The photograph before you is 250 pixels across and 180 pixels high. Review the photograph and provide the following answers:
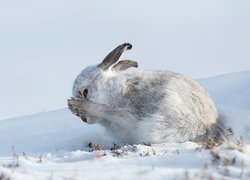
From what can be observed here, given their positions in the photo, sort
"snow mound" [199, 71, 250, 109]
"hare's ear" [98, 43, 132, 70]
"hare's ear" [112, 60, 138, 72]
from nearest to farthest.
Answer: "hare's ear" [98, 43, 132, 70] → "hare's ear" [112, 60, 138, 72] → "snow mound" [199, 71, 250, 109]

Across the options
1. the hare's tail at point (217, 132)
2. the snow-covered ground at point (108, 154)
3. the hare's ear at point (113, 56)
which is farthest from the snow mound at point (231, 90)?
the hare's ear at point (113, 56)

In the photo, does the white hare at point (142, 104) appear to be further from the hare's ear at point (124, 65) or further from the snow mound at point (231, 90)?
the snow mound at point (231, 90)

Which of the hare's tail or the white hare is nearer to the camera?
the white hare

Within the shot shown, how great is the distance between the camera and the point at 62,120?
43.9 feet

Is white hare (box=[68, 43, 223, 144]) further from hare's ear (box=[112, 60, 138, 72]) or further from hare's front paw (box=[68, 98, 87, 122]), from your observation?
hare's ear (box=[112, 60, 138, 72])

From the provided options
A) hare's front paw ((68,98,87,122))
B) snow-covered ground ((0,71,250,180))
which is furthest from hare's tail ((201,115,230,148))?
hare's front paw ((68,98,87,122))

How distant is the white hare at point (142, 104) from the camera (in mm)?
10656

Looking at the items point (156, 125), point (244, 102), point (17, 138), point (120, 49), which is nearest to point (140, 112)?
point (156, 125)

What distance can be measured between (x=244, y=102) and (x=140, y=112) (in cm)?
342

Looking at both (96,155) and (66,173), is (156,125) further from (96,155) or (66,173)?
(66,173)

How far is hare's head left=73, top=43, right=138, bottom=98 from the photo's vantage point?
444 inches

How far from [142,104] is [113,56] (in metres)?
1.10

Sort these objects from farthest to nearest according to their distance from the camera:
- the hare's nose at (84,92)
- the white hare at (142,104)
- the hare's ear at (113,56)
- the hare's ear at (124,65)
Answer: the hare's ear at (124,65)
the hare's ear at (113,56)
the hare's nose at (84,92)
the white hare at (142,104)

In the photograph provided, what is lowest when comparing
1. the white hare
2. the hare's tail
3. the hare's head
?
the hare's tail
